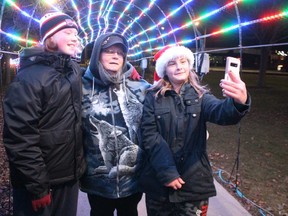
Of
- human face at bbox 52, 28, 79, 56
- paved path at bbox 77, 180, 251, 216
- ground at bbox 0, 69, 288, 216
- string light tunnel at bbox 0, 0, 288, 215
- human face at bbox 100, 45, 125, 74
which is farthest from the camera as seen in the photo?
string light tunnel at bbox 0, 0, 288, 215

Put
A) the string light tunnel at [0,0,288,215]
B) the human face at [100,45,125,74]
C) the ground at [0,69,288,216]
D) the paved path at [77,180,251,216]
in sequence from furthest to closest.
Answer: the string light tunnel at [0,0,288,215] → the ground at [0,69,288,216] → the paved path at [77,180,251,216] → the human face at [100,45,125,74]

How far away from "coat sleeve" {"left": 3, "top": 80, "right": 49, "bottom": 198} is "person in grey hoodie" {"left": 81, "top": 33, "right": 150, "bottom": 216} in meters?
0.53

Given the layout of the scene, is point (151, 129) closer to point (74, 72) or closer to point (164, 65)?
point (164, 65)

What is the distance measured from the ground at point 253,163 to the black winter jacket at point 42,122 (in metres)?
1.50

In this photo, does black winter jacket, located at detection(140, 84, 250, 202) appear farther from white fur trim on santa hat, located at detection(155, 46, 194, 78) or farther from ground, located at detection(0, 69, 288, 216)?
ground, located at detection(0, 69, 288, 216)

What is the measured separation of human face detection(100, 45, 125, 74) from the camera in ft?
8.39

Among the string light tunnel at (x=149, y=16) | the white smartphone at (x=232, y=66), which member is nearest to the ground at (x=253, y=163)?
the white smartphone at (x=232, y=66)

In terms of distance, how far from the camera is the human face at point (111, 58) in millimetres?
2557

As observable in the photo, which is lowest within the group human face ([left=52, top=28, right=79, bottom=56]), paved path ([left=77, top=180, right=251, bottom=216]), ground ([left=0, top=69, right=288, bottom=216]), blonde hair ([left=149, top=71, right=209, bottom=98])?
ground ([left=0, top=69, right=288, bottom=216])

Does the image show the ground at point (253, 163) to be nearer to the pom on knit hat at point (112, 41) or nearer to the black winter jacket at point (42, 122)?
the black winter jacket at point (42, 122)

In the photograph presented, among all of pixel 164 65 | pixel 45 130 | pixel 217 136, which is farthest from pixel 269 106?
pixel 45 130

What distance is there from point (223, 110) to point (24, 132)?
4.23ft

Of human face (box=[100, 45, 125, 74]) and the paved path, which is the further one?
the paved path

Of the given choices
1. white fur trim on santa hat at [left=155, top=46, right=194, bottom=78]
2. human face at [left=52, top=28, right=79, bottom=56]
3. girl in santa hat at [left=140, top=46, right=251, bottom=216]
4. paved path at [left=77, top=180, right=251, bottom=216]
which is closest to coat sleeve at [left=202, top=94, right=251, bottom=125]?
girl in santa hat at [left=140, top=46, right=251, bottom=216]
